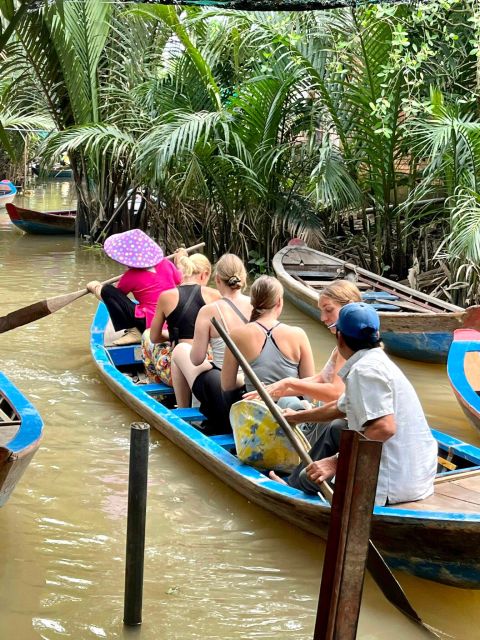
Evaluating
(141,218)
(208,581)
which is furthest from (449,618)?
(141,218)

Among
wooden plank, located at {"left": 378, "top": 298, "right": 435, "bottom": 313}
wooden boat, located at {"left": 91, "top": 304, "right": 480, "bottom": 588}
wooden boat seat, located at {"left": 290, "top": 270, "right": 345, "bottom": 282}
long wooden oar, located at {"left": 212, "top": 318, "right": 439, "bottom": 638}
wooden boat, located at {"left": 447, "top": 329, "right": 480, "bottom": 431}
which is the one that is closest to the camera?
long wooden oar, located at {"left": 212, "top": 318, "right": 439, "bottom": 638}

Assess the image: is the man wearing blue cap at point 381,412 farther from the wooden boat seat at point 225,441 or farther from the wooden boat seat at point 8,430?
the wooden boat seat at point 8,430

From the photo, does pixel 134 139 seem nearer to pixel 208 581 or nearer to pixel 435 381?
pixel 435 381

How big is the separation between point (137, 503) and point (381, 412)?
1.07m

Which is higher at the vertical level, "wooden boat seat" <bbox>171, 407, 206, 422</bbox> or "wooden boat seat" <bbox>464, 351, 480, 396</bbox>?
"wooden boat seat" <bbox>464, 351, 480, 396</bbox>

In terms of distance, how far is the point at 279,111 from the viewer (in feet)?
38.1

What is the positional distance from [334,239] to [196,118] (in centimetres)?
280

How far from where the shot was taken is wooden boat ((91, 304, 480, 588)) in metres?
3.97

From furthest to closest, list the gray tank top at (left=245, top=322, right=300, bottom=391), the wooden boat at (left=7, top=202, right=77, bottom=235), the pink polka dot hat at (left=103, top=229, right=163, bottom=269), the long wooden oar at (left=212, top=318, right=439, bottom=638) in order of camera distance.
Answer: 1. the wooden boat at (left=7, top=202, right=77, bottom=235)
2. the pink polka dot hat at (left=103, top=229, right=163, bottom=269)
3. the gray tank top at (left=245, top=322, right=300, bottom=391)
4. the long wooden oar at (left=212, top=318, right=439, bottom=638)

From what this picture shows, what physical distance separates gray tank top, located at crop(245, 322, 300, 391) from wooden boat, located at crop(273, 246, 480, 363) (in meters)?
2.55

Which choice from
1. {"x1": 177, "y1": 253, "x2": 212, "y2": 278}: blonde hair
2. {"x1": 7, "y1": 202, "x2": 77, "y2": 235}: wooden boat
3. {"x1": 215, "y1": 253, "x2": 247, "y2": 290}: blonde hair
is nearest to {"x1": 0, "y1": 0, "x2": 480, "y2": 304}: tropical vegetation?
{"x1": 7, "y1": 202, "x2": 77, "y2": 235}: wooden boat

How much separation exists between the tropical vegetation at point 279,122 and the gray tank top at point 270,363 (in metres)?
3.94

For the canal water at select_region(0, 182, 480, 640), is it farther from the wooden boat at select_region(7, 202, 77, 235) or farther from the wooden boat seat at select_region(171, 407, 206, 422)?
the wooden boat at select_region(7, 202, 77, 235)

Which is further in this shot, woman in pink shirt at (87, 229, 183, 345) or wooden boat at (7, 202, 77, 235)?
wooden boat at (7, 202, 77, 235)
